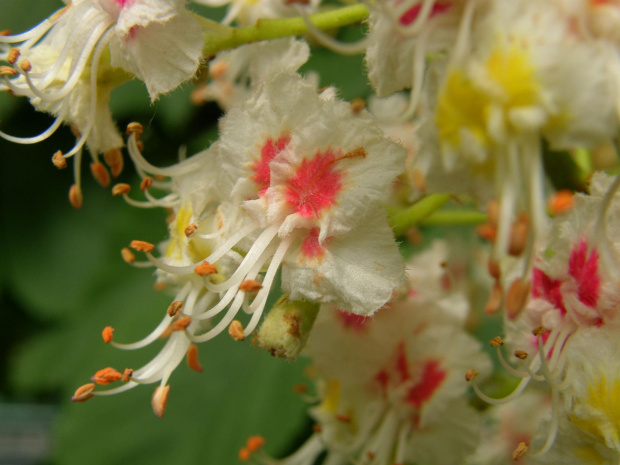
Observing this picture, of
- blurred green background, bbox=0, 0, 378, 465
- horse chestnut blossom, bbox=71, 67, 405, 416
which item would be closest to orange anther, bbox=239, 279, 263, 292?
horse chestnut blossom, bbox=71, 67, 405, 416

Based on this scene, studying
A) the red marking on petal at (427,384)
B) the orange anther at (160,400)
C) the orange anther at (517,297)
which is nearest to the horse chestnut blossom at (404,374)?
the red marking on petal at (427,384)

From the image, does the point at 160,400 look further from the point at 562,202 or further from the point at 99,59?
the point at 562,202

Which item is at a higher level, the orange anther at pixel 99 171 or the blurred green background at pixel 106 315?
the orange anther at pixel 99 171

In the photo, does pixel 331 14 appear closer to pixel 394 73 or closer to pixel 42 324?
pixel 394 73

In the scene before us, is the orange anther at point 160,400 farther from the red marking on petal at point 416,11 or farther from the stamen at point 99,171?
the red marking on petal at point 416,11

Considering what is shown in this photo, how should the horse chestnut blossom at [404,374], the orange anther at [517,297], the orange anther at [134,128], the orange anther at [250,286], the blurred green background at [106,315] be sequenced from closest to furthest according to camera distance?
the orange anther at [517,297] < the orange anther at [250,286] < the orange anther at [134,128] < the horse chestnut blossom at [404,374] < the blurred green background at [106,315]

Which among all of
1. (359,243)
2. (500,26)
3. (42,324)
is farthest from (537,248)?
(42,324)
